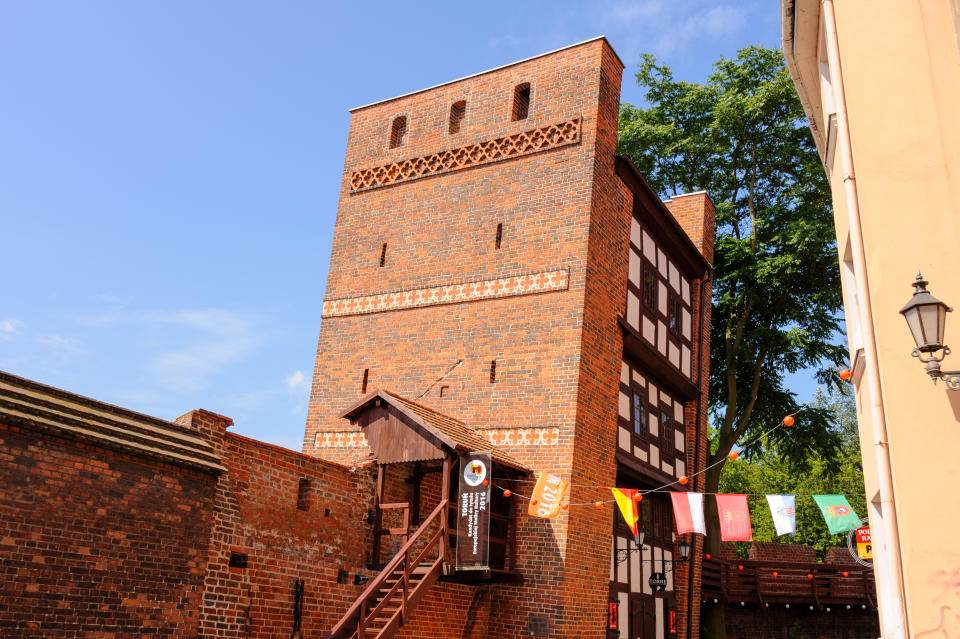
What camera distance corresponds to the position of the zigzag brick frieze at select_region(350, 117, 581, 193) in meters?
16.6

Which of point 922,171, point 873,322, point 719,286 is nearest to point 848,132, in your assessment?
point 922,171

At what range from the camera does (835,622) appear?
24.8 m

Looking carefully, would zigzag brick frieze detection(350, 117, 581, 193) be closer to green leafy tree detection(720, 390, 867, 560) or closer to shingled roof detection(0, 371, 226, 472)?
shingled roof detection(0, 371, 226, 472)

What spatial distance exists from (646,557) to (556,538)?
4.70 metres

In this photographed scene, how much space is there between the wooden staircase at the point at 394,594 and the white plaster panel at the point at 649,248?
825 cm

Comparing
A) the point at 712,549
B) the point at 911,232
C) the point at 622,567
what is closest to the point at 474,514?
the point at 622,567

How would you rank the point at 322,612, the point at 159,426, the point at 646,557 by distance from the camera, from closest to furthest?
the point at 159,426
the point at 322,612
the point at 646,557

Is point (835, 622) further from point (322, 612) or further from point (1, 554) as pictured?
point (1, 554)

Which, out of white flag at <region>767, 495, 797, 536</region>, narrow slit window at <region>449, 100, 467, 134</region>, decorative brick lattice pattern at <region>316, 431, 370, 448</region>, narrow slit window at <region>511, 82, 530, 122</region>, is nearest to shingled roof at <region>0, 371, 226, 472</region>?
decorative brick lattice pattern at <region>316, 431, 370, 448</region>

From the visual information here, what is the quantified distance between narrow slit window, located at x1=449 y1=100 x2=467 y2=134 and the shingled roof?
972 centimetres

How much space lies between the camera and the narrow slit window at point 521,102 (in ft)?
57.5

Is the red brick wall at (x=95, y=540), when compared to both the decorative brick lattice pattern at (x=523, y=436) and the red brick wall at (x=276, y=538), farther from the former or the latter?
the decorative brick lattice pattern at (x=523, y=436)

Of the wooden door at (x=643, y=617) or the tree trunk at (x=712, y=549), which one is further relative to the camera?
the tree trunk at (x=712, y=549)

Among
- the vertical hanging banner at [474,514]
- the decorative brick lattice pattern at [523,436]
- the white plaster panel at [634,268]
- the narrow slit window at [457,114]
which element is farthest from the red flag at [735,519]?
the narrow slit window at [457,114]
